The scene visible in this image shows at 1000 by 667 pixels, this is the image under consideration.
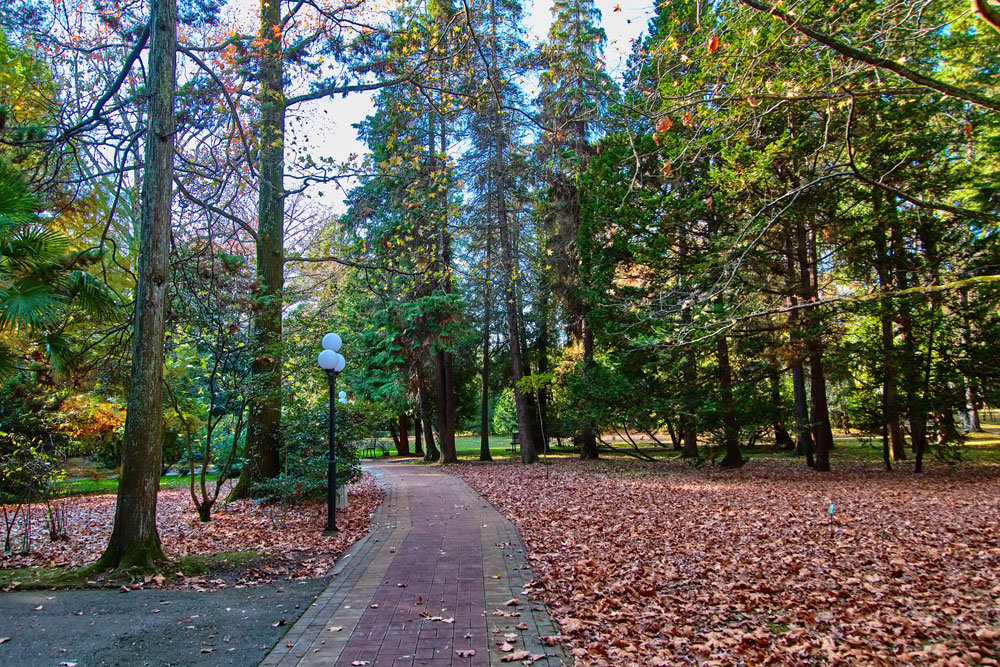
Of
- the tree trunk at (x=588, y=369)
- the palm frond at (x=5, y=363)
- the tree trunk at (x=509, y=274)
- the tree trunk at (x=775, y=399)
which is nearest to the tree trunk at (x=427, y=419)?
the tree trunk at (x=509, y=274)

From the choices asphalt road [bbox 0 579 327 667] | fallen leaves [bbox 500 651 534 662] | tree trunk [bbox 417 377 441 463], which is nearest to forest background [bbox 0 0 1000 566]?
asphalt road [bbox 0 579 327 667]

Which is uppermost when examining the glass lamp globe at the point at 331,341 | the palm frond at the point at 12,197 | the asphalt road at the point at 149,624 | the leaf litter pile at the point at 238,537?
the palm frond at the point at 12,197

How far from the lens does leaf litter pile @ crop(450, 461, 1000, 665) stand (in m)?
3.75

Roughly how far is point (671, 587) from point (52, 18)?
412 inches

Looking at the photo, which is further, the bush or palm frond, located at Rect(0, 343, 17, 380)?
the bush

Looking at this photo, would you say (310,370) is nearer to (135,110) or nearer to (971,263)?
(135,110)

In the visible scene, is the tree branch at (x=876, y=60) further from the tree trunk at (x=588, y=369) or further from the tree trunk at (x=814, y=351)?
the tree trunk at (x=588, y=369)

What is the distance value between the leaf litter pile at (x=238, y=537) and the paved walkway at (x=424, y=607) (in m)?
0.50

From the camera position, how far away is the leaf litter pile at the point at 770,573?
375 cm

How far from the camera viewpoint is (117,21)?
7.88 meters

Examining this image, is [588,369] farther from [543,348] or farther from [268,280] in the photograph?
[268,280]

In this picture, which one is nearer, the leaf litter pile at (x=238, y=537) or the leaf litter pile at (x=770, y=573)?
the leaf litter pile at (x=770, y=573)

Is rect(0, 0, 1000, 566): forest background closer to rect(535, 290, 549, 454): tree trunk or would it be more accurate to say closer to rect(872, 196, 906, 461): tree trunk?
rect(872, 196, 906, 461): tree trunk

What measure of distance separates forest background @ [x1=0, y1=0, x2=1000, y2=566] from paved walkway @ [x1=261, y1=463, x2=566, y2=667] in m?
2.38
